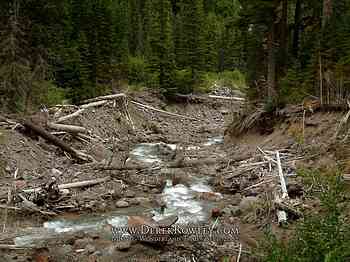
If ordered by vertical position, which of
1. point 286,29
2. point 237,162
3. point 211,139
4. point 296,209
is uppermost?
point 286,29

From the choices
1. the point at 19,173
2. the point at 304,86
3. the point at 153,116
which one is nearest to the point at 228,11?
the point at 153,116

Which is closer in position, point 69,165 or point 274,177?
point 274,177

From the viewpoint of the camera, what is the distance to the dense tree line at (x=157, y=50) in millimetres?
18688

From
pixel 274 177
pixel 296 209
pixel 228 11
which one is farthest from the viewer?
pixel 228 11

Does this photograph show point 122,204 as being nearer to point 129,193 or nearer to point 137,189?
point 129,193

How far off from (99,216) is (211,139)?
14.7 meters

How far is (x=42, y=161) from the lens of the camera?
15289 millimetres

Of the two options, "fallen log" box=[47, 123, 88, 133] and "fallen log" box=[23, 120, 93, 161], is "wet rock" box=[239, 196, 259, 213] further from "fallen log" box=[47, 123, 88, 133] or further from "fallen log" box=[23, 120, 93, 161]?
"fallen log" box=[47, 123, 88, 133]

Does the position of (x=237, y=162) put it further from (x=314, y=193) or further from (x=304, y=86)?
(x=314, y=193)

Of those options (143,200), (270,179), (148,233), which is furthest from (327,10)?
(148,233)

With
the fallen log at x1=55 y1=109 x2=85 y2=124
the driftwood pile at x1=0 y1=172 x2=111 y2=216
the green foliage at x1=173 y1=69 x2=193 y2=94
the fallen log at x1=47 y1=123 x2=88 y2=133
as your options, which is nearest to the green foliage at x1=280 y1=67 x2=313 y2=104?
the fallen log at x1=47 y1=123 x2=88 y2=133

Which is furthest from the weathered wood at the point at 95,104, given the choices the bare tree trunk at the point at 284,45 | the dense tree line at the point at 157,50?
the bare tree trunk at the point at 284,45

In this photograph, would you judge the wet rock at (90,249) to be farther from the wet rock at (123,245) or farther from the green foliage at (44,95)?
the green foliage at (44,95)

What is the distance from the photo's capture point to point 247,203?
11273mm
